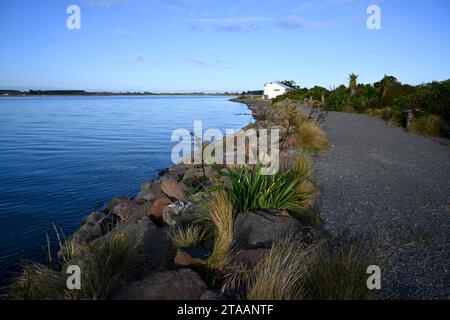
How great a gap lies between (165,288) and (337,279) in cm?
158

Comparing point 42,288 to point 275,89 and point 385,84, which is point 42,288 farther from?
point 275,89

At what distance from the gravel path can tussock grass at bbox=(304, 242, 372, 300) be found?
29 centimetres

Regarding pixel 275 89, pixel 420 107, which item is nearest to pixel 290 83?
pixel 275 89

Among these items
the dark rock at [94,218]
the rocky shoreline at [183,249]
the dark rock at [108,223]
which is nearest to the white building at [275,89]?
the dark rock at [94,218]

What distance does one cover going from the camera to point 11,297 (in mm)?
3295

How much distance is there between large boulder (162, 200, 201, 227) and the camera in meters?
5.11

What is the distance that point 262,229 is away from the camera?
4.38 metres

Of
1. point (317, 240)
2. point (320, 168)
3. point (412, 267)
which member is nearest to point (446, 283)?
point (412, 267)

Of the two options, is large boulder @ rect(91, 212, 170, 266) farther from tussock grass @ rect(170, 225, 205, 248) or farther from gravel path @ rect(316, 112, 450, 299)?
gravel path @ rect(316, 112, 450, 299)

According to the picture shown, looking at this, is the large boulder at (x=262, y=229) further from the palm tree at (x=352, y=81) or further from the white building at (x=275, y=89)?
the white building at (x=275, y=89)

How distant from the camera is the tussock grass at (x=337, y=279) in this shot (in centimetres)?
298
